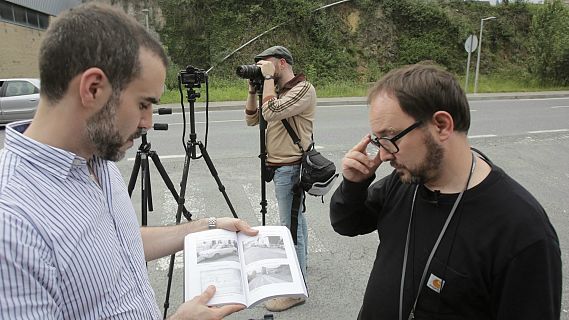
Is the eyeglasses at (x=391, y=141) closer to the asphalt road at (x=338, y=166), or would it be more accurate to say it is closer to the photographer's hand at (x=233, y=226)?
the photographer's hand at (x=233, y=226)

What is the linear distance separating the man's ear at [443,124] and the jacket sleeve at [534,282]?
0.46 metres

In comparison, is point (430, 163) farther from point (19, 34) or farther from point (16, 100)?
point (19, 34)

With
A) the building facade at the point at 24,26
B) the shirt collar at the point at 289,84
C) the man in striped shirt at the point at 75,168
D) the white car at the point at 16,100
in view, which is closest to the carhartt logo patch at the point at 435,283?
the man in striped shirt at the point at 75,168

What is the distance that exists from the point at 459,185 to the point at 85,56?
4.26 feet

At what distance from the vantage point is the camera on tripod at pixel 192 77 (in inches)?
118

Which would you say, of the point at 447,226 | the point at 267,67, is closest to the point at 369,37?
the point at 267,67

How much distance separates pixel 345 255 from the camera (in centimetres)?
387

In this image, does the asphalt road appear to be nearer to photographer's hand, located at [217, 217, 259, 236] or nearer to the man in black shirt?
photographer's hand, located at [217, 217, 259, 236]

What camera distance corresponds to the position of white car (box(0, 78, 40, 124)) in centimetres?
1064

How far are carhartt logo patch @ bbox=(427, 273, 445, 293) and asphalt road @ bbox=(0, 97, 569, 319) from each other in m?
1.68

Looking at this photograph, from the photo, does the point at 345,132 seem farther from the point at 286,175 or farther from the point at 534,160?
the point at 286,175

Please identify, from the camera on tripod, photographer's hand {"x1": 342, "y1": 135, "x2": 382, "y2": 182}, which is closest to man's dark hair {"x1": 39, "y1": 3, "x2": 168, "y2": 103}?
photographer's hand {"x1": 342, "y1": 135, "x2": 382, "y2": 182}

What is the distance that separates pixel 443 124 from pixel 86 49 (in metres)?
1.18

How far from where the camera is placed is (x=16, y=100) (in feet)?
35.2
